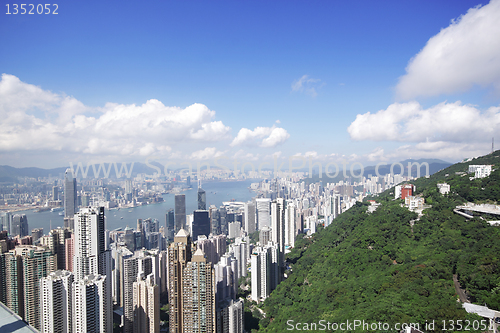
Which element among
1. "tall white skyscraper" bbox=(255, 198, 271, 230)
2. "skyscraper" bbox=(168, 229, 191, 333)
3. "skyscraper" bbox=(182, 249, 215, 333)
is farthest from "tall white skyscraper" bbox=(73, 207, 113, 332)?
"tall white skyscraper" bbox=(255, 198, 271, 230)

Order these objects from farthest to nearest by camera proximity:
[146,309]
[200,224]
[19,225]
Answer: [200,224] → [19,225] → [146,309]

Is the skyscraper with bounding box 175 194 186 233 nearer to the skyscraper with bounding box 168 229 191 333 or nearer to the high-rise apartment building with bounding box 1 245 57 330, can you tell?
the high-rise apartment building with bounding box 1 245 57 330

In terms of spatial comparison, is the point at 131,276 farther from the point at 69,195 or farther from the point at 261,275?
the point at 69,195

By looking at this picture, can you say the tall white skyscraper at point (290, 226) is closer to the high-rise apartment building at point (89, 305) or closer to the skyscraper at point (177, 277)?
the skyscraper at point (177, 277)

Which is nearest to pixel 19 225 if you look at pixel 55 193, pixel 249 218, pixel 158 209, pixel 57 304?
pixel 55 193

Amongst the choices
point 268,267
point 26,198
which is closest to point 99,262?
point 268,267

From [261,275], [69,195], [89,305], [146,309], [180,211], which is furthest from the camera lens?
[180,211]

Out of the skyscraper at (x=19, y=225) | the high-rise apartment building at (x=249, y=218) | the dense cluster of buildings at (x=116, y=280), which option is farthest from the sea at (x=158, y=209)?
the high-rise apartment building at (x=249, y=218)
